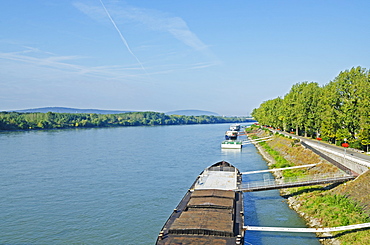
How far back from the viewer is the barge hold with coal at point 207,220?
15.7 metres

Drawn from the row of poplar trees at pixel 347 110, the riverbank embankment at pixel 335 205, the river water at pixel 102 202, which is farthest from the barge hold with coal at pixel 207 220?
the row of poplar trees at pixel 347 110

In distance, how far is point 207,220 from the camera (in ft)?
56.6

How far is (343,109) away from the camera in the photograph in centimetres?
4081

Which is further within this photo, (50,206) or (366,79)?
(366,79)

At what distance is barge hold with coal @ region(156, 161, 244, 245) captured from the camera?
1570cm

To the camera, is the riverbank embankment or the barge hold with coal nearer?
the barge hold with coal

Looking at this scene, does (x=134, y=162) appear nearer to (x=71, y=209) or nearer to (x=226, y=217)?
(x=71, y=209)

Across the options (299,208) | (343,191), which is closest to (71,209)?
(299,208)

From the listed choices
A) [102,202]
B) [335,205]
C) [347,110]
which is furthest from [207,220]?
[347,110]

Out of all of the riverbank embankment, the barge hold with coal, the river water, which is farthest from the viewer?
the river water

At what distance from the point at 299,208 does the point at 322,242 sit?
18.7 ft

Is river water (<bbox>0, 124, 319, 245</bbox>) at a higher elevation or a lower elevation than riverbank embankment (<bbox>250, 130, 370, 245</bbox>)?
lower

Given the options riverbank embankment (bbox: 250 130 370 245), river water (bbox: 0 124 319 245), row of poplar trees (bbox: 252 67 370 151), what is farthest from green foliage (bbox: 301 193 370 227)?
row of poplar trees (bbox: 252 67 370 151)

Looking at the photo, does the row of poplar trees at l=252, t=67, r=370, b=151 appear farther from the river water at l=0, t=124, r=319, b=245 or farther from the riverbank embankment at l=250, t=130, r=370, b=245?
the river water at l=0, t=124, r=319, b=245
